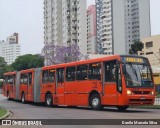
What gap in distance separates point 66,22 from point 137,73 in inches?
3913

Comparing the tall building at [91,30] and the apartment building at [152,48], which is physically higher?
the tall building at [91,30]

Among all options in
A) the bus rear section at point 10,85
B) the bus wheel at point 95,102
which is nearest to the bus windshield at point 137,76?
the bus wheel at point 95,102

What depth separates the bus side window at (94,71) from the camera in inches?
842

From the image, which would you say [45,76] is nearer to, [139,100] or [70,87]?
[70,87]

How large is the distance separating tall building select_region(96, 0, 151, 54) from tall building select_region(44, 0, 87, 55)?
2103 cm

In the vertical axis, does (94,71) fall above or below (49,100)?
above

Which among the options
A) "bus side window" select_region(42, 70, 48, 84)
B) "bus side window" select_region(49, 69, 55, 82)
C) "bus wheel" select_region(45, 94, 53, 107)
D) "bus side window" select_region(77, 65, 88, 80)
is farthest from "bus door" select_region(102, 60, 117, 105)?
"bus side window" select_region(42, 70, 48, 84)

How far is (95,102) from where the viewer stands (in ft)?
71.2

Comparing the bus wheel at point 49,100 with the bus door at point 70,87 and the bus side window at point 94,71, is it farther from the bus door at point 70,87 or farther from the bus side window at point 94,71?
the bus side window at point 94,71

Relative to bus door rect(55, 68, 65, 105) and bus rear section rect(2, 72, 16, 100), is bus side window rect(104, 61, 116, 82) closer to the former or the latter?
bus door rect(55, 68, 65, 105)

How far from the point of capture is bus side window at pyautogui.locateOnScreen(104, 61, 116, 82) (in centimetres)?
2025

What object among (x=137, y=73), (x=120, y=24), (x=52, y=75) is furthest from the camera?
(x=120, y=24)

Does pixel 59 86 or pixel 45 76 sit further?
pixel 45 76

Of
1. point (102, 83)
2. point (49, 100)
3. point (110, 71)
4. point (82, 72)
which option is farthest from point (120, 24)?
point (110, 71)
